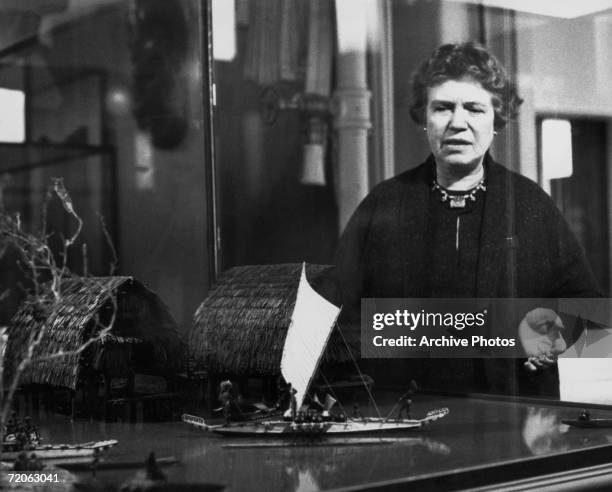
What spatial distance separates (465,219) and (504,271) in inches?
7.7

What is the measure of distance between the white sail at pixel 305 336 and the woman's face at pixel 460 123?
639 millimetres

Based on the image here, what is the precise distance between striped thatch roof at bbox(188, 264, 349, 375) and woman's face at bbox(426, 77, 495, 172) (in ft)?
1.68

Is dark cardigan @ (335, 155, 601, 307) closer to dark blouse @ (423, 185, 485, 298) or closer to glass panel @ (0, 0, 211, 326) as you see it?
dark blouse @ (423, 185, 485, 298)

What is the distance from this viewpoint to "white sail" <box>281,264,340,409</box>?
127 inches

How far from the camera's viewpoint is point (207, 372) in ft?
11.6

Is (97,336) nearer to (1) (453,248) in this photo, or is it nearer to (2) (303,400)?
(2) (303,400)

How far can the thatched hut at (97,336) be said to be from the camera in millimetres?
3377

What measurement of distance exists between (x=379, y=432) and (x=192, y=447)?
0.48 meters

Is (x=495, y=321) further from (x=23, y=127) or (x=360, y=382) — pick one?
(x=23, y=127)

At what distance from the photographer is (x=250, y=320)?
347cm

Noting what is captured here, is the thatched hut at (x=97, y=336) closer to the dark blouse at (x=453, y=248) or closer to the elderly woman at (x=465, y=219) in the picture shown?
the elderly woman at (x=465, y=219)

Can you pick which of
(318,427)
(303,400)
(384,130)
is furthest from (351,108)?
(318,427)

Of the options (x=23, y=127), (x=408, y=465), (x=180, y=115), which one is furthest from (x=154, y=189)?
(x=408, y=465)

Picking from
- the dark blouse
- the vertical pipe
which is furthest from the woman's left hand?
the vertical pipe
